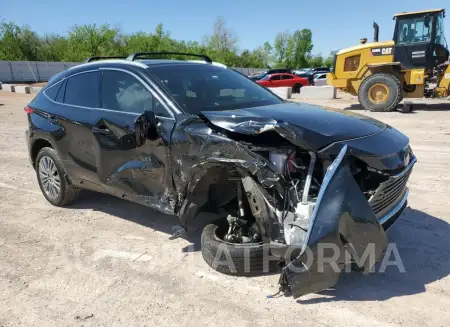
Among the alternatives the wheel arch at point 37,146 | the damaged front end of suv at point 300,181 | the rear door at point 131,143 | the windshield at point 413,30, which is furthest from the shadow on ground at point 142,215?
the windshield at point 413,30

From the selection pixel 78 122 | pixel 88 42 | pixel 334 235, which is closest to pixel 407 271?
pixel 334 235

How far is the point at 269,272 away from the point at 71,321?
5.24ft

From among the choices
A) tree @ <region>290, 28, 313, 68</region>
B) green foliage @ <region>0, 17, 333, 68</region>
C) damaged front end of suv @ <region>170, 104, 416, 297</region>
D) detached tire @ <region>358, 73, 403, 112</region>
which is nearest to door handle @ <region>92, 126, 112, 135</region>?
damaged front end of suv @ <region>170, 104, 416, 297</region>

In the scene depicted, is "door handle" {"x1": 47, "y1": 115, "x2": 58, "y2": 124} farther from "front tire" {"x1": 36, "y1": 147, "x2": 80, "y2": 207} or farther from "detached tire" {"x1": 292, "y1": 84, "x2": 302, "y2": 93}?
"detached tire" {"x1": 292, "y1": 84, "x2": 302, "y2": 93}

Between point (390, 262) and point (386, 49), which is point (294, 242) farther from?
point (386, 49)

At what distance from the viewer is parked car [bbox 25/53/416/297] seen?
278 cm

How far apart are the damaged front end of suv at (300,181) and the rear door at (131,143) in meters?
0.24

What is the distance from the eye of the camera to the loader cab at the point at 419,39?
44.3 ft

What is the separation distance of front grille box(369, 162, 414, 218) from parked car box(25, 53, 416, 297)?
1 centimetres

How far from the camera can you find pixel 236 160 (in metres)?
3.04

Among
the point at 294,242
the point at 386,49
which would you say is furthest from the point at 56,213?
the point at 386,49

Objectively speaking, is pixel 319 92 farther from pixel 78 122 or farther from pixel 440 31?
pixel 78 122

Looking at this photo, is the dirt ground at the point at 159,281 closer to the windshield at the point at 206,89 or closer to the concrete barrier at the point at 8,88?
the windshield at the point at 206,89

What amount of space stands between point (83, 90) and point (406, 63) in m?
12.5
